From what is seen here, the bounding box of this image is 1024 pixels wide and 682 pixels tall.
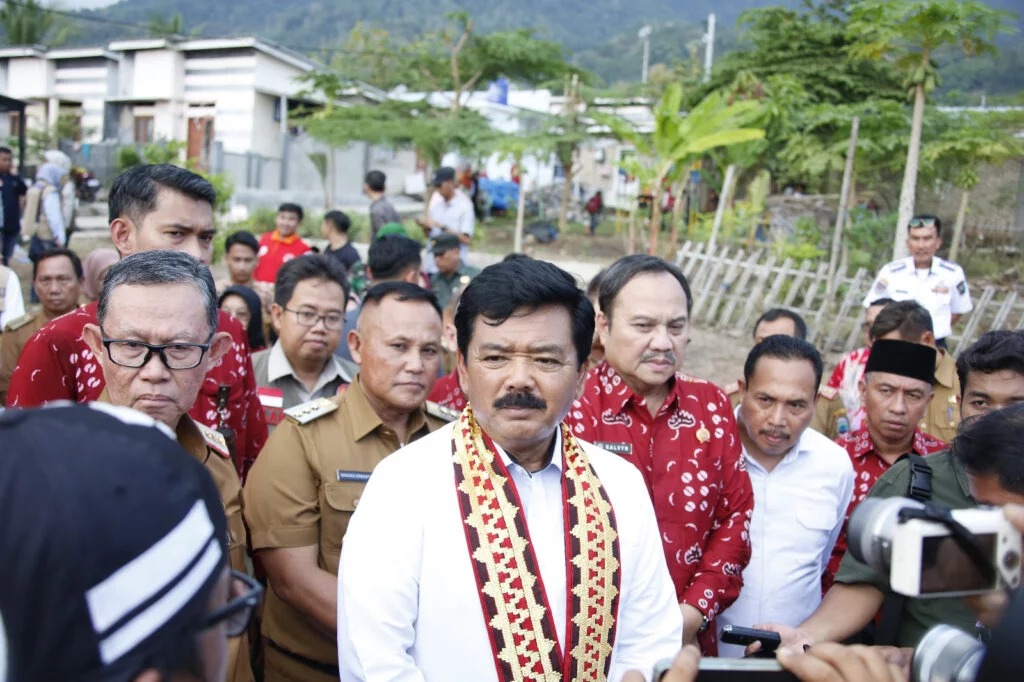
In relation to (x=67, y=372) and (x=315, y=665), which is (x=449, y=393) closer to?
(x=315, y=665)

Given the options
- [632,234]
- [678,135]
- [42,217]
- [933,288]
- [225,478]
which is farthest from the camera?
[632,234]

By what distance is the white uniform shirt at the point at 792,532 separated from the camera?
10.4 feet

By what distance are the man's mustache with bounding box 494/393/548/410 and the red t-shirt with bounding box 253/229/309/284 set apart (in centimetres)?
582

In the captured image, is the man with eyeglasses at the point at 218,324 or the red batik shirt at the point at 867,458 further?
the red batik shirt at the point at 867,458

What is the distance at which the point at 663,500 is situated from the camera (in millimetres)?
2912

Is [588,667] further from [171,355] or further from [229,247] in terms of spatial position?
[229,247]

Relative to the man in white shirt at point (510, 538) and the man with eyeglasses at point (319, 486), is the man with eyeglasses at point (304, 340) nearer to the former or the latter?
the man with eyeglasses at point (319, 486)

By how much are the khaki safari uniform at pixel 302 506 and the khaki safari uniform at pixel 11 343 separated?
8.76ft

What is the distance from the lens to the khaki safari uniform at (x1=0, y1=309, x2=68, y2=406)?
4.73 meters

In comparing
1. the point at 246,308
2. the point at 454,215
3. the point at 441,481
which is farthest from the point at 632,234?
the point at 441,481

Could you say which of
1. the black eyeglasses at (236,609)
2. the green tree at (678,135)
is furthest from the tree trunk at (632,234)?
the black eyeglasses at (236,609)

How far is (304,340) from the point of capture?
161 inches

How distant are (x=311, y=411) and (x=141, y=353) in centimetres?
68

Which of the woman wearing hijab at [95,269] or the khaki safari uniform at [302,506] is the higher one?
the woman wearing hijab at [95,269]
